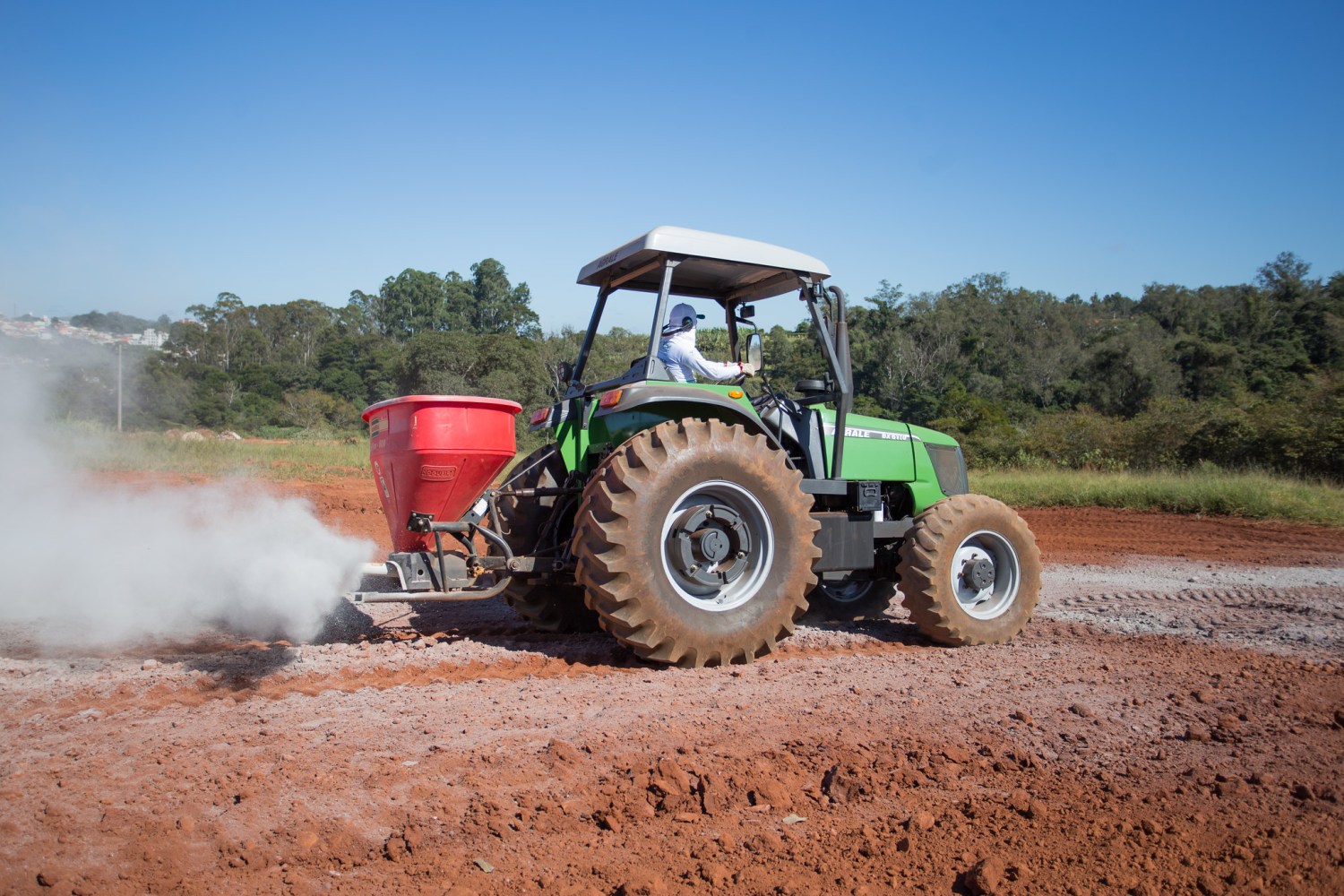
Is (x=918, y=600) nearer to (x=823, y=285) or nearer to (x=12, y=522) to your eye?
(x=823, y=285)

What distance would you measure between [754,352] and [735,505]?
3.94 ft

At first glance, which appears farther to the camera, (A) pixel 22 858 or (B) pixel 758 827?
(B) pixel 758 827

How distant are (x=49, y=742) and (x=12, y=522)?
326cm

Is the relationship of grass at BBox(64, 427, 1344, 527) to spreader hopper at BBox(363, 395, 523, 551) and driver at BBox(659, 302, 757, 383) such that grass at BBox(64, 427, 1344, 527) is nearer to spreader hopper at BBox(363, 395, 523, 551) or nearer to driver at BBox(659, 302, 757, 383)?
spreader hopper at BBox(363, 395, 523, 551)

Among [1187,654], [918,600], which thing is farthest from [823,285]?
[1187,654]

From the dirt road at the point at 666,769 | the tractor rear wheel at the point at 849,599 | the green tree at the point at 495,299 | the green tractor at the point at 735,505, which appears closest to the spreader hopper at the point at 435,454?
the green tractor at the point at 735,505

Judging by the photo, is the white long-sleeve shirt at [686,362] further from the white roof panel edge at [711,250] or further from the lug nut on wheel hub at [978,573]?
the lug nut on wheel hub at [978,573]

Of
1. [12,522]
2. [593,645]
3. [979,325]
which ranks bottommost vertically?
[593,645]

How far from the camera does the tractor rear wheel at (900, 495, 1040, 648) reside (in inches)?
221

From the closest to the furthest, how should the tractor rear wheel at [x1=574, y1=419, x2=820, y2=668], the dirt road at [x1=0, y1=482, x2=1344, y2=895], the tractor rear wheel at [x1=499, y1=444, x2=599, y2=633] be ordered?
1. the dirt road at [x1=0, y1=482, x2=1344, y2=895]
2. the tractor rear wheel at [x1=574, y1=419, x2=820, y2=668]
3. the tractor rear wheel at [x1=499, y1=444, x2=599, y2=633]

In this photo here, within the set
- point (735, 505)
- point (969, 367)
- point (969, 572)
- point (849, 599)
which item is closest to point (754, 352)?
point (735, 505)

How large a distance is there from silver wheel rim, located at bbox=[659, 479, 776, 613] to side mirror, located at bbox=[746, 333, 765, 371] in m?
1.10

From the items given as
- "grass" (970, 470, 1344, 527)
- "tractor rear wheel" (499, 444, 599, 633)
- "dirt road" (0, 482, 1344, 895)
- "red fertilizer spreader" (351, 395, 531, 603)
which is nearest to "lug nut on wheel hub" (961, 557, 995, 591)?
"dirt road" (0, 482, 1344, 895)

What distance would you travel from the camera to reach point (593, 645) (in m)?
5.52
